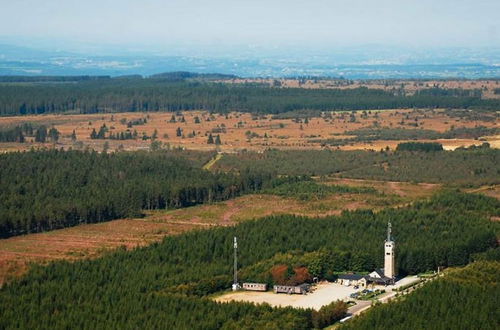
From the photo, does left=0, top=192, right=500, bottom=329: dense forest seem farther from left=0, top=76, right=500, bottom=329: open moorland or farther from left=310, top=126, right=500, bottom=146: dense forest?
left=310, top=126, right=500, bottom=146: dense forest

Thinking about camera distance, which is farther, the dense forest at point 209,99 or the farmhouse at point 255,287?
the dense forest at point 209,99

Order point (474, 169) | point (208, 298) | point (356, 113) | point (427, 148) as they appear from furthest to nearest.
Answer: point (356, 113)
point (427, 148)
point (474, 169)
point (208, 298)

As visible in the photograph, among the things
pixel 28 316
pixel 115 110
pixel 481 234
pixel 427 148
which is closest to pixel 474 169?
pixel 427 148

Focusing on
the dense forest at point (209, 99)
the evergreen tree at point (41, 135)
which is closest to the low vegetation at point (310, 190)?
the evergreen tree at point (41, 135)

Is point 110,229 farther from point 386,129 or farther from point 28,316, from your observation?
point 386,129

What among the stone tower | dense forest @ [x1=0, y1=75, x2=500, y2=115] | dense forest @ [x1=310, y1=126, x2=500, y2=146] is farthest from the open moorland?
dense forest @ [x1=0, y1=75, x2=500, y2=115]

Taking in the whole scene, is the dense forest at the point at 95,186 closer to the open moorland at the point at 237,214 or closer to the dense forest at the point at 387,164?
the open moorland at the point at 237,214
